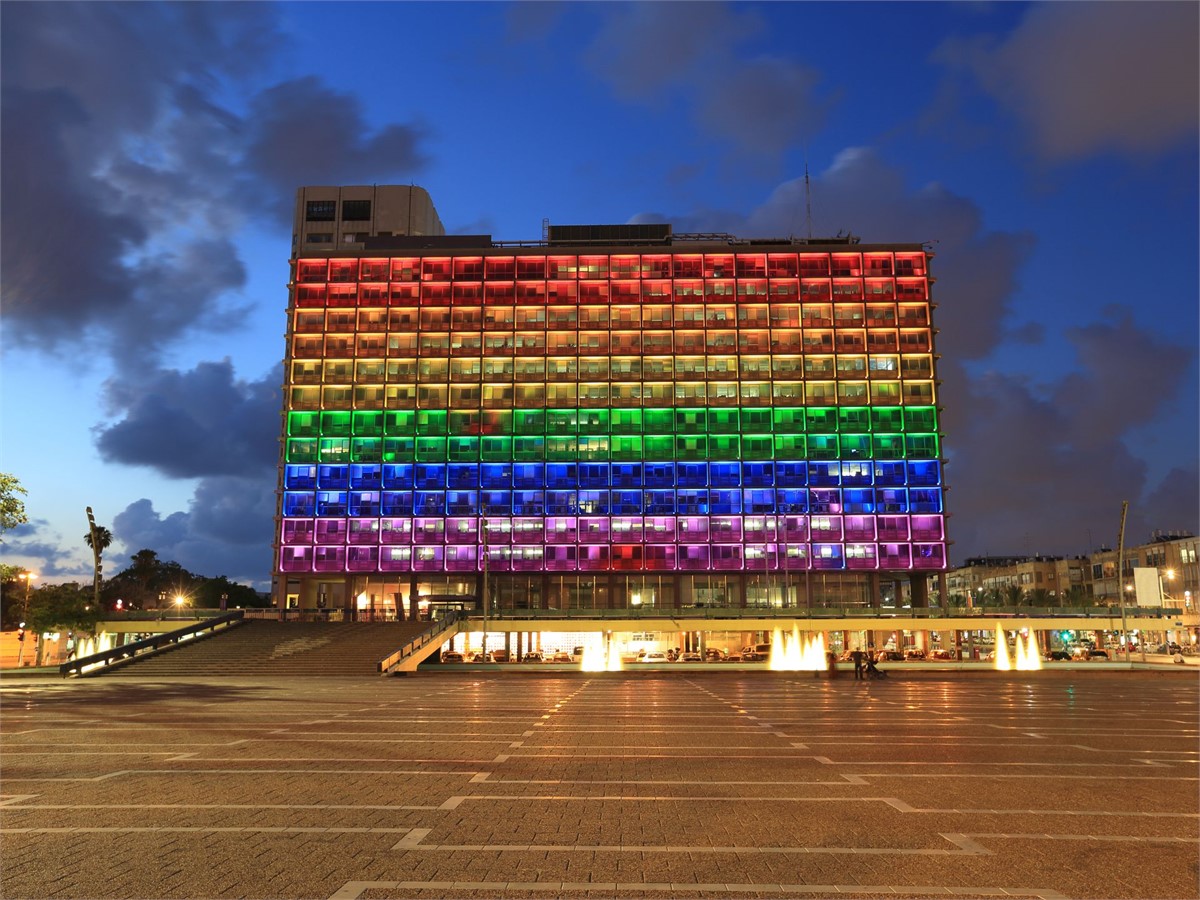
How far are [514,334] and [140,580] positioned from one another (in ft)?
278

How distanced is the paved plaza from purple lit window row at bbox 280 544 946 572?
67.4 m

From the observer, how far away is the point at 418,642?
6150 centimetres

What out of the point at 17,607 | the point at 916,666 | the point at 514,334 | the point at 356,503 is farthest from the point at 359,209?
the point at 916,666

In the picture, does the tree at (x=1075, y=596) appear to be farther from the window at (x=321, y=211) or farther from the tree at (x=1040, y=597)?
the window at (x=321, y=211)

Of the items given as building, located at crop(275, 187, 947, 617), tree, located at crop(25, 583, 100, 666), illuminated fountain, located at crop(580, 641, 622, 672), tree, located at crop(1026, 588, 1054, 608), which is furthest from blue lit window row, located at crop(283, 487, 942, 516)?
tree, located at crop(1026, 588, 1054, 608)

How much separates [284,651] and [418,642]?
8434 millimetres

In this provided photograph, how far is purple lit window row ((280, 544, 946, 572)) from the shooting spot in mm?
93250

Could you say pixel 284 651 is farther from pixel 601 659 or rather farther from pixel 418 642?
pixel 601 659

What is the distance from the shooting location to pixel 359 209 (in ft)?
419

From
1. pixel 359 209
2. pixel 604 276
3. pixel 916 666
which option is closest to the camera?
pixel 916 666

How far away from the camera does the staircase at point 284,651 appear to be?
5288cm

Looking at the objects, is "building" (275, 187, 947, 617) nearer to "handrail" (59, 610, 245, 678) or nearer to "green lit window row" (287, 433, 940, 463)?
"green lit window row" (287, 433, 940, 463)

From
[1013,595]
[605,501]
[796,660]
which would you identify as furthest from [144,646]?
[1013,595]

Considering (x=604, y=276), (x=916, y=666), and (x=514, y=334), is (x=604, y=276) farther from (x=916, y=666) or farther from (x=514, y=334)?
(x=916, y=666)
